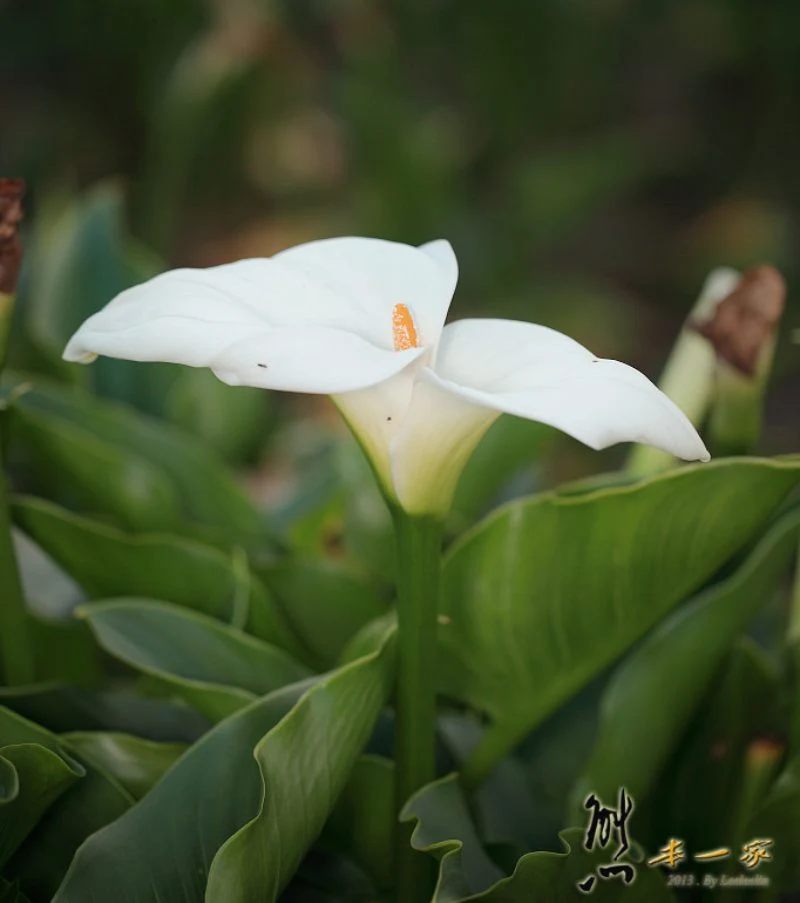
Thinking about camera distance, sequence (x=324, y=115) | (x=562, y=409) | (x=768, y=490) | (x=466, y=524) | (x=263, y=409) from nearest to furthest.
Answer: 1. (x=562, y=409)
2. (x=768, y=490)
3. (x=466, y=524)
4. (x=263, y=409)
5. (x=324, y=115)

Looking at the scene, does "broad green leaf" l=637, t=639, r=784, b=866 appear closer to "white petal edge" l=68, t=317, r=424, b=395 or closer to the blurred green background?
"white petal edge" l=68, t=317, r=424, b=395

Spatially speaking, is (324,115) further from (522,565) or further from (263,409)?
(522,565)

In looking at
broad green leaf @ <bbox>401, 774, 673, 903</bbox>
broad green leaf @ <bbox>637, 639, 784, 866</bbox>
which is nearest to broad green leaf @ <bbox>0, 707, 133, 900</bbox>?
broad green leaf @ <bbox>401, 774, 673, 903</bbox>

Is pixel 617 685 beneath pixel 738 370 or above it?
beneath

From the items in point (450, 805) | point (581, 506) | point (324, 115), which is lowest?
point (450, 805)

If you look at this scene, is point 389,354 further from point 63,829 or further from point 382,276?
point 63,829

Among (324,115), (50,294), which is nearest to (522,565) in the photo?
(50,294)
